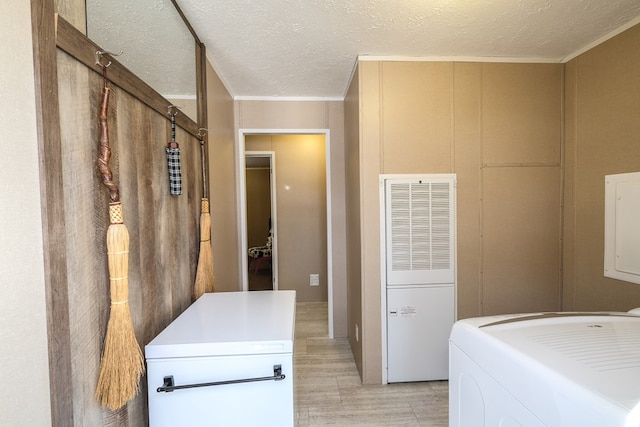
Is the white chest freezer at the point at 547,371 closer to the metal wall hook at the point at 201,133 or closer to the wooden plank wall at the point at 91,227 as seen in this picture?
the wooden plank wall at the point at 91,227

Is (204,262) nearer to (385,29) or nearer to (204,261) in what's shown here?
(204,261)

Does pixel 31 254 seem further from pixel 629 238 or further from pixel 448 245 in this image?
pixel 629 238

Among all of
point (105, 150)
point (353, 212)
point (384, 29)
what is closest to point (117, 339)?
point (105, 150)

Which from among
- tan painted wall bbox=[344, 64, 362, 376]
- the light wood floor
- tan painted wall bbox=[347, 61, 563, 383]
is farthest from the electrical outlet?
tan painted wall bbox=[347, 61, 563, 383]

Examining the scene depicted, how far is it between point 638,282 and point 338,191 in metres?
2.13

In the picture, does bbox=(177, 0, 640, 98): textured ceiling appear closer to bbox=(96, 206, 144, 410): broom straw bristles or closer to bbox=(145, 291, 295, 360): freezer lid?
bbox=(96, 206, 144, 410): broom straw bristles

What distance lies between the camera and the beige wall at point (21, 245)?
54cm

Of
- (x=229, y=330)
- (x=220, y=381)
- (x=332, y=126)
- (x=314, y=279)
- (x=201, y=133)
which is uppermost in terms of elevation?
(x=332, y=126)

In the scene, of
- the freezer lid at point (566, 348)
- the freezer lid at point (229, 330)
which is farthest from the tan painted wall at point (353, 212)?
the freezer lid at point (566, 348)

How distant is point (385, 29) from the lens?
1.67m

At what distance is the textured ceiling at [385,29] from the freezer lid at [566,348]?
155 centimetres

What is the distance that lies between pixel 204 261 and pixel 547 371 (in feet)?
4.88

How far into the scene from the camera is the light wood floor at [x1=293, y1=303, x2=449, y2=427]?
5.65 feet

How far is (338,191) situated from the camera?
110 inches
